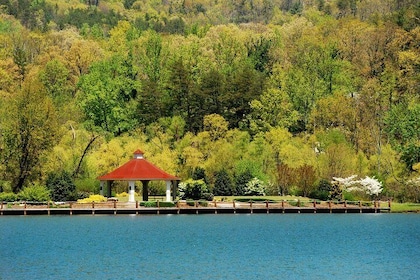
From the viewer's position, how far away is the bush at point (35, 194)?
79.6 meters

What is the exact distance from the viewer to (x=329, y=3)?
7175 inches

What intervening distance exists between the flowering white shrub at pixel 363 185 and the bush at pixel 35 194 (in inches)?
1041

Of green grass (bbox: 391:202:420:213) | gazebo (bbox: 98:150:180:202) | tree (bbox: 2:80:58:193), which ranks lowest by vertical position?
green grass (bbox: 391:202:420:213)

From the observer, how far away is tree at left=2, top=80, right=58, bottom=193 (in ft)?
292

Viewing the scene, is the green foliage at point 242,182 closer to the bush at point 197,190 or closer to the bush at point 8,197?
the bush at point 197,190

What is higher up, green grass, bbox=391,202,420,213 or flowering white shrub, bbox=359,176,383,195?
flowering white shrub, bbox=359,176,383,195

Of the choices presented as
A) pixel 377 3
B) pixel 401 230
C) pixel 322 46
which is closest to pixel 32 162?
pixel 401 230

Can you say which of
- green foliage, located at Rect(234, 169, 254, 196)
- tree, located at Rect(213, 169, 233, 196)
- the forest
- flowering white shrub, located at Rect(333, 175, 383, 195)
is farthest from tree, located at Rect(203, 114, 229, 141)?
flowering white shrub, located at Rect(333, 175, 383, 195)

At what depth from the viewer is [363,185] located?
86.7m

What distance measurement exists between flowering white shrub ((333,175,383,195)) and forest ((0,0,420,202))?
164 cm

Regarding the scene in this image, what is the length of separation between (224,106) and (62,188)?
110 ft

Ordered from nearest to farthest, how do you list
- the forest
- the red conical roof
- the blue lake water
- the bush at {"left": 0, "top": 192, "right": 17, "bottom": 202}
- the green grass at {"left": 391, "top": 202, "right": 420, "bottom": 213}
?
the blue lake water, the green grass at {"left": 391, "top": 202, "right": 420, "bottom": 213}, the bush at {"left": 0, "top": 192, "right": 17, "bottom": 202}, the red conical roof, the forest

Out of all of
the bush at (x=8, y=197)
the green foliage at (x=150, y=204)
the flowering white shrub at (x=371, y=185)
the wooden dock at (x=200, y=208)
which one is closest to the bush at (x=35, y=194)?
the bush at (x=8, y=197)

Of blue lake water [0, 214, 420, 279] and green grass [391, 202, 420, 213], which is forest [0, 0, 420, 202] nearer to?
green grass [391, 202, 420, 213]
